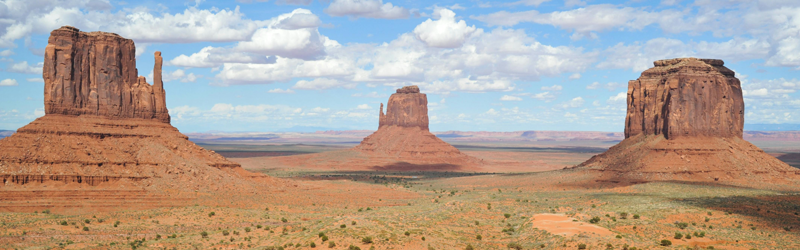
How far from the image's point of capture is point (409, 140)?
14812 centimetres

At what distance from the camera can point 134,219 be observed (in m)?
47.9

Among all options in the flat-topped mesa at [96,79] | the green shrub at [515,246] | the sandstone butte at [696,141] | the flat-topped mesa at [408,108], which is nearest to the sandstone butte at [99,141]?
the flat-topped mesa at [96,79]

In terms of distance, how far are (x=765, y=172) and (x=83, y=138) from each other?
68346 millimetres

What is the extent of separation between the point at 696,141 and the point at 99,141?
61.3 meters

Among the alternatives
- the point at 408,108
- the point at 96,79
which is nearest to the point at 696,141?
the point at 96,79

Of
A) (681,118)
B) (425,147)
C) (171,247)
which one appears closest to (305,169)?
(425,147)

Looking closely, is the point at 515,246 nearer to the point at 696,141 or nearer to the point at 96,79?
the point at 96,79

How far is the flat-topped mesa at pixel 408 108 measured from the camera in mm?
150500

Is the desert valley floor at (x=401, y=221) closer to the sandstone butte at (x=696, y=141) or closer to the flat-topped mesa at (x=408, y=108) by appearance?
the sandstone butte at (x=696, y=141)

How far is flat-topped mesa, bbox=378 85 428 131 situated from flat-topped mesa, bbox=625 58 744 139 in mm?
72175

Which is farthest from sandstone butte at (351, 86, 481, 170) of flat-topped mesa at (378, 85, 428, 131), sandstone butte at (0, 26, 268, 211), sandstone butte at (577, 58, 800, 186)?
sandstone butte at (0, 26, 268, 211)

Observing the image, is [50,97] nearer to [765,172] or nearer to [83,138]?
[83,138]

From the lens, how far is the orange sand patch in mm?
A: 38906

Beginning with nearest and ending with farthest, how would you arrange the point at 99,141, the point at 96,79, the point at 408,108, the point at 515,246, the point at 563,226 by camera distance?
the point at 515,246 → the point at 563,226 → the point at 99,141 → the point at 96,79 → the point at 408,108
